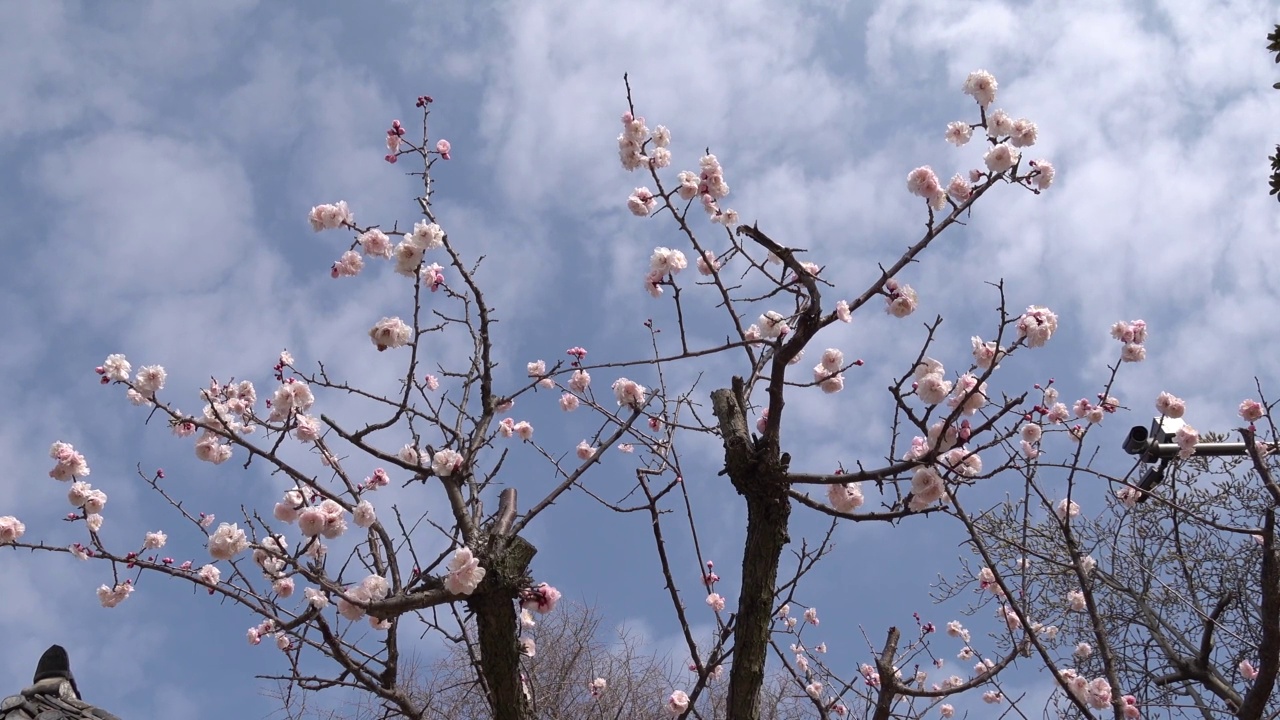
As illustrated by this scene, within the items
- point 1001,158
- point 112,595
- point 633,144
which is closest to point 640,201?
point 633,144

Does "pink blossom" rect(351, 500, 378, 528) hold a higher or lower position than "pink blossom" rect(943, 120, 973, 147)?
lower

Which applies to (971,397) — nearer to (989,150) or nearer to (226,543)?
(989,150)

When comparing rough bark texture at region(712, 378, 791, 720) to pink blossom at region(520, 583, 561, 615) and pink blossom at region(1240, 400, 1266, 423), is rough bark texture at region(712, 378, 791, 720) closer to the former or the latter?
pink blossom at region(520, 583, 561, 615)

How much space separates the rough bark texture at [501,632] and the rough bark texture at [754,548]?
78 centimetres

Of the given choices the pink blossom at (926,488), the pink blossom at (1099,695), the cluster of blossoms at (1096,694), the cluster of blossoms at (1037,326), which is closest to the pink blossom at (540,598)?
the pink blossom at (926,488)

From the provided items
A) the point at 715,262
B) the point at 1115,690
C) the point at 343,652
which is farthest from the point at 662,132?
the point at 1115,690

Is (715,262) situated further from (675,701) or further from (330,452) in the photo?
(675,701)

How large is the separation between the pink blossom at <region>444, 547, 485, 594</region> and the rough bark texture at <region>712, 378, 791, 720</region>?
3.07 ft

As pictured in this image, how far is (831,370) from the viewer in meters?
4.29

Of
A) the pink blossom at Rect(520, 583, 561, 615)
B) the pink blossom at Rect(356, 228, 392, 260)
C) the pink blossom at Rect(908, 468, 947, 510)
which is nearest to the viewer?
the pink blossom at Rect(908, 468, 947, 510)

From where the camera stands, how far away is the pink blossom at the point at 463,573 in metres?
3.16

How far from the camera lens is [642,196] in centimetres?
467

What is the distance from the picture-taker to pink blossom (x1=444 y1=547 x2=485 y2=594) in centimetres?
316

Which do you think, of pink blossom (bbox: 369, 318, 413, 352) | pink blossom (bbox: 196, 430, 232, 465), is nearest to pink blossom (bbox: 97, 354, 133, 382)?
pink blossom (bbox: 196, 430, 232, 465)
